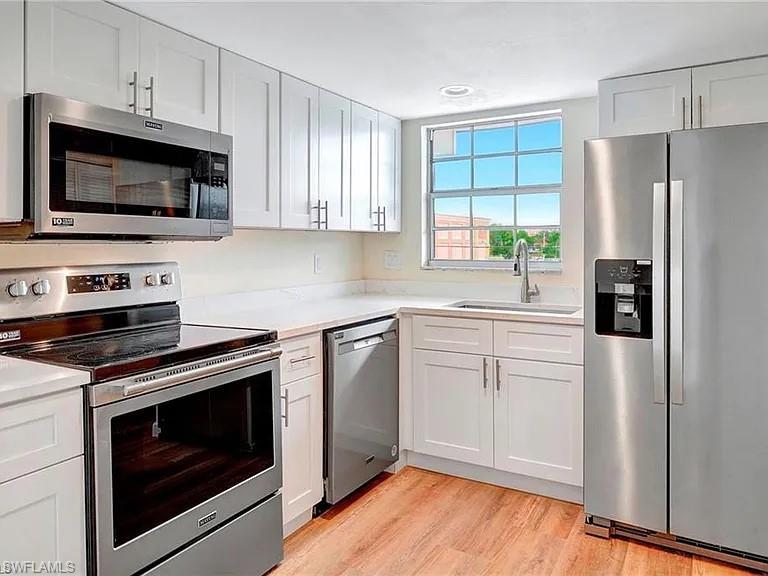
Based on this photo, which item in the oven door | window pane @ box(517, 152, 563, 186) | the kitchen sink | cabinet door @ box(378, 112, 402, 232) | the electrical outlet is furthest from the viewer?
the electrical outlet

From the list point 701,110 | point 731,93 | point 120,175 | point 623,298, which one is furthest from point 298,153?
point 731,93

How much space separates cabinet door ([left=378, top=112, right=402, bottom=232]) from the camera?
3.62 metres

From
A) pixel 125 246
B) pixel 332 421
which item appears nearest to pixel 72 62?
pixel 125 246

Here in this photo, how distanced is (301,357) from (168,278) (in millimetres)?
639

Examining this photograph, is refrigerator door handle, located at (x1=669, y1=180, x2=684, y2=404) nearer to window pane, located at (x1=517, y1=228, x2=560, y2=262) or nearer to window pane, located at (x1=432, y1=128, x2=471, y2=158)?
window pane, located at (x1=517, y1=228, x2=560, y2=262)

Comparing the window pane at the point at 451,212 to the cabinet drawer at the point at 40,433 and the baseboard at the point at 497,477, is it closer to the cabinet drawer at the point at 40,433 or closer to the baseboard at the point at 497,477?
the baseboard at the point at 497,477

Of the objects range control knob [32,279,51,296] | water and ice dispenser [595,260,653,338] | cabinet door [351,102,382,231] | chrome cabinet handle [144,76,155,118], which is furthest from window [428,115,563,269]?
range control knob [32,279,51,296]

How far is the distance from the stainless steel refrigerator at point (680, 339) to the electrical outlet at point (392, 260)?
5.42 ft

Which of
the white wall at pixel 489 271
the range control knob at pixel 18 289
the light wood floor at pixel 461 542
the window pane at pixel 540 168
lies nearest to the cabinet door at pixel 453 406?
the light wood floor at pixel 461 542

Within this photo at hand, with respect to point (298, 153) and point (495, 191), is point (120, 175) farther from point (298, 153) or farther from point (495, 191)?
point (495, 191)

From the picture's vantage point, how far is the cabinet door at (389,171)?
11.9 feet

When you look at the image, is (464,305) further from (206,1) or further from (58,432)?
(58,432)

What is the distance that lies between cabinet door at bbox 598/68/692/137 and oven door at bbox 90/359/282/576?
1.97 m

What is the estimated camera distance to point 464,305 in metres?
3.51
